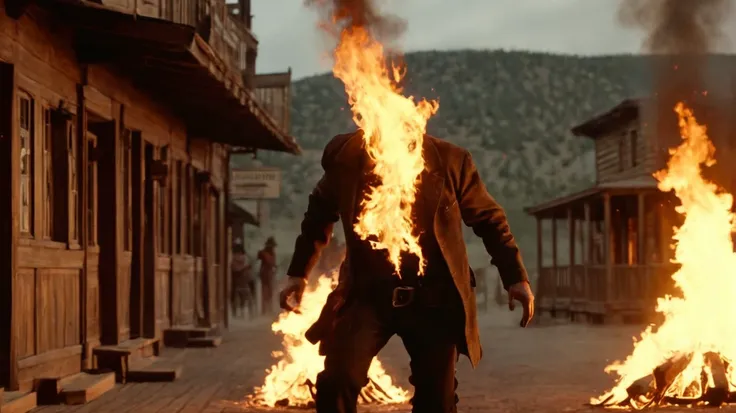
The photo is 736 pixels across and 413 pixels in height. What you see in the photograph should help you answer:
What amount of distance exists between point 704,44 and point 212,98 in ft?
28.1

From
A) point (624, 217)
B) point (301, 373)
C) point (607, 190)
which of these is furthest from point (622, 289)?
point (301, 373)

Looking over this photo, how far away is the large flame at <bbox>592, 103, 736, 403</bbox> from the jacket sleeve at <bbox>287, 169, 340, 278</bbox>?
16.5 feet

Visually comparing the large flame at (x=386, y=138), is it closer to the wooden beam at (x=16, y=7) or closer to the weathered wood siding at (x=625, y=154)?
the wooden beam at (x=16, y=7)

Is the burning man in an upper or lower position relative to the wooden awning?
lower

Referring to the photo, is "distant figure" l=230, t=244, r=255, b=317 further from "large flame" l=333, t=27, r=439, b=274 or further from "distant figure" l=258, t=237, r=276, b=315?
"large flame" l=333, t=27, r=439, b=274

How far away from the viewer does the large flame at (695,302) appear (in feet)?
32.2

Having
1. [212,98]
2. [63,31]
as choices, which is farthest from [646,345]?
[212,98]

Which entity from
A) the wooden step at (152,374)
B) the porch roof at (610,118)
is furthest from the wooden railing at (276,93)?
the wooden step at (152,374)

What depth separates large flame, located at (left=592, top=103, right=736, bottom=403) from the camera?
9812 mm

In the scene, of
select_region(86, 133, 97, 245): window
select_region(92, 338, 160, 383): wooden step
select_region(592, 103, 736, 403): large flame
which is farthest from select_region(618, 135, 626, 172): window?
select_region(92, 338, 160, 383): wooden step

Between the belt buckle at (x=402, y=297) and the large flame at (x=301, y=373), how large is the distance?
4.43 m

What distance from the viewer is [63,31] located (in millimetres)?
11211

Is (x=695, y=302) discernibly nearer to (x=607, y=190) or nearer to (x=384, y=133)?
(x=384, y=133)

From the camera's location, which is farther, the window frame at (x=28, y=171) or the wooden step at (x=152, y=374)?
the wooden step at (x=152, y=374)
